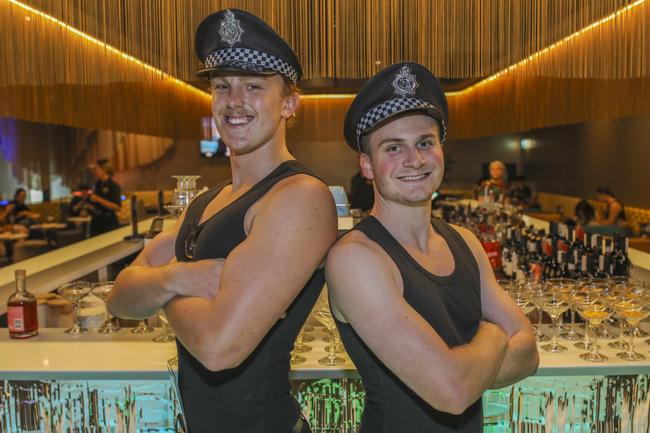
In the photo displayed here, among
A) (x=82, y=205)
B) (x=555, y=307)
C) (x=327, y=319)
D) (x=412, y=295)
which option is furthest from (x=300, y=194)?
(x=82, y=205)

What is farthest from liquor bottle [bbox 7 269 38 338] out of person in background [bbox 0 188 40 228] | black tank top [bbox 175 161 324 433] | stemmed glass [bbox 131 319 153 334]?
person in background [bbox 0 188 40 228]

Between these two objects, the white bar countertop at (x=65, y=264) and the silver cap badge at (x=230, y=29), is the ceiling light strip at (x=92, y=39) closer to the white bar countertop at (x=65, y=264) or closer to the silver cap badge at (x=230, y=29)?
the white bar countertop at (x=65, y=264)

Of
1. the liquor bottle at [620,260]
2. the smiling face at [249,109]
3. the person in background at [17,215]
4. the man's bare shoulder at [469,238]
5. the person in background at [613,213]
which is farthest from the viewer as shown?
the person in background at [17,215]

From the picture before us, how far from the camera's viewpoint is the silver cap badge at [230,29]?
1277 mm

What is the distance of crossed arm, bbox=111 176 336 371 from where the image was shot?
3.75 ft

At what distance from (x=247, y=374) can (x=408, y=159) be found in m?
0.53

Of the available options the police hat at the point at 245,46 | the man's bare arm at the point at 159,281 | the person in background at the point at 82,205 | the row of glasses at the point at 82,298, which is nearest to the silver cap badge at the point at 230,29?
the police hat at the point at 245,46

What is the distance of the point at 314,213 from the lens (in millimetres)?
1199

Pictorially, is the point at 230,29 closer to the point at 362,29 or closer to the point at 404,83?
the point at 404,83

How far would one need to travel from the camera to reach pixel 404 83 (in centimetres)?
123

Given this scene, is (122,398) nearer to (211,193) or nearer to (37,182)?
(211,193)

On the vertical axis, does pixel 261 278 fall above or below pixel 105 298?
above

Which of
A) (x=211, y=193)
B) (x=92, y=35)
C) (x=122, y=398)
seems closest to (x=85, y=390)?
(x=122, y=398)

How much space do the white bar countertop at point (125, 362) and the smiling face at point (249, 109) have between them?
762 millimetres
